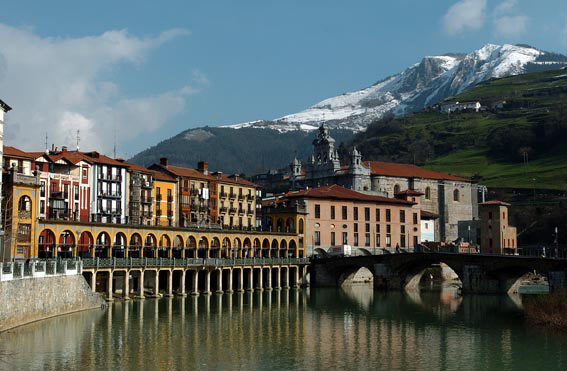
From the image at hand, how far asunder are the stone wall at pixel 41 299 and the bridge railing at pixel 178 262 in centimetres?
711

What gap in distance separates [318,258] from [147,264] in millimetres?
38280

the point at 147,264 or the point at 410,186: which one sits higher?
the point at 410,186

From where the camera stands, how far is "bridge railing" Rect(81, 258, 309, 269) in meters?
83.0

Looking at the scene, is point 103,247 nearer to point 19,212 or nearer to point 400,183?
point 19,212

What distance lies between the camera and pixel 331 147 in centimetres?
17338

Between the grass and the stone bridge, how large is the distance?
1792 centimetres

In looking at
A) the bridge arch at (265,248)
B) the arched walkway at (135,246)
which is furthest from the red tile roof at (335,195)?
the arched walkway at (135,246)

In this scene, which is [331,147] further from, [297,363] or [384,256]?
[297,363]

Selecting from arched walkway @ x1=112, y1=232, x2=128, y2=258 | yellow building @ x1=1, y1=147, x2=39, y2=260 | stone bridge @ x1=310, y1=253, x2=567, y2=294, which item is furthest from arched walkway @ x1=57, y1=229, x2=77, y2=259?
stone bridge @ x1=310, y1=253, x2=567, y2=294

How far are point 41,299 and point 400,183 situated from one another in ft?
401

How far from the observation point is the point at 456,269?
105312mm

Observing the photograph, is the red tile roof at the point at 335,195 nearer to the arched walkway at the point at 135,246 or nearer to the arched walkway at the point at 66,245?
the arched walkway at the point at 135,246

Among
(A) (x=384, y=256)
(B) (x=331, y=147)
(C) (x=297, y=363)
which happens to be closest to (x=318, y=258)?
(A) (x=384, y=256)

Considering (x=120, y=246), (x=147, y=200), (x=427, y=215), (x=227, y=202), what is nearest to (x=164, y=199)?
(x=147, y=200)
